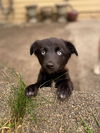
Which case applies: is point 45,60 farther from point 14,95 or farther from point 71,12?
point 71,12

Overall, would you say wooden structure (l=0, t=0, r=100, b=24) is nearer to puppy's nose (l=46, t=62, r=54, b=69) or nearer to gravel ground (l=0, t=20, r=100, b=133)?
gravel ground (l=0, t=20, r=100, b=133)

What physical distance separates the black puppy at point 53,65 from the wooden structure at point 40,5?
11520 mm

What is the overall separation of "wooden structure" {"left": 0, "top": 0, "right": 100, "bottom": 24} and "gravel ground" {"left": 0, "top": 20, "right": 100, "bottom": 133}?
108 centimetres

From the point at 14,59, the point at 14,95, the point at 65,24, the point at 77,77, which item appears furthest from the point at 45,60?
the point at 65,24

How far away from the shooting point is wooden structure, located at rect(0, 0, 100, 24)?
15.8 m

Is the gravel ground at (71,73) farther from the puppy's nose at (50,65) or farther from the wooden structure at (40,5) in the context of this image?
the wooden structure at (40,5)

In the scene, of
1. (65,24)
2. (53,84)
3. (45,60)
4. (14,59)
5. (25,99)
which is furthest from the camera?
(65,24)

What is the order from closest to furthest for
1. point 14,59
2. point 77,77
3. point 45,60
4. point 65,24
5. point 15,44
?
point 45,60 < point 77,77 < point 14,59 < point 15,44 < point 65,24

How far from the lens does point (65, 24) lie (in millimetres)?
14703

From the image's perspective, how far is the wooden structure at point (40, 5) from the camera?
1576cm

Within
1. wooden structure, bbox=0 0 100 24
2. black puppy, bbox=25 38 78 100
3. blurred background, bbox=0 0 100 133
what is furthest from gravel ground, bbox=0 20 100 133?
wooden structure, bbox=0 0 100 24

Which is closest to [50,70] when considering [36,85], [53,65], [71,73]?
[53,65]

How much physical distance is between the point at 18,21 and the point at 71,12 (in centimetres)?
218

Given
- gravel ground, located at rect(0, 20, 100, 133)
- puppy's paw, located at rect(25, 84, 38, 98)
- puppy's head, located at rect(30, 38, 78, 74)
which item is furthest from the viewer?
puppy's head, located at rect(30, 38, 78, 74)
